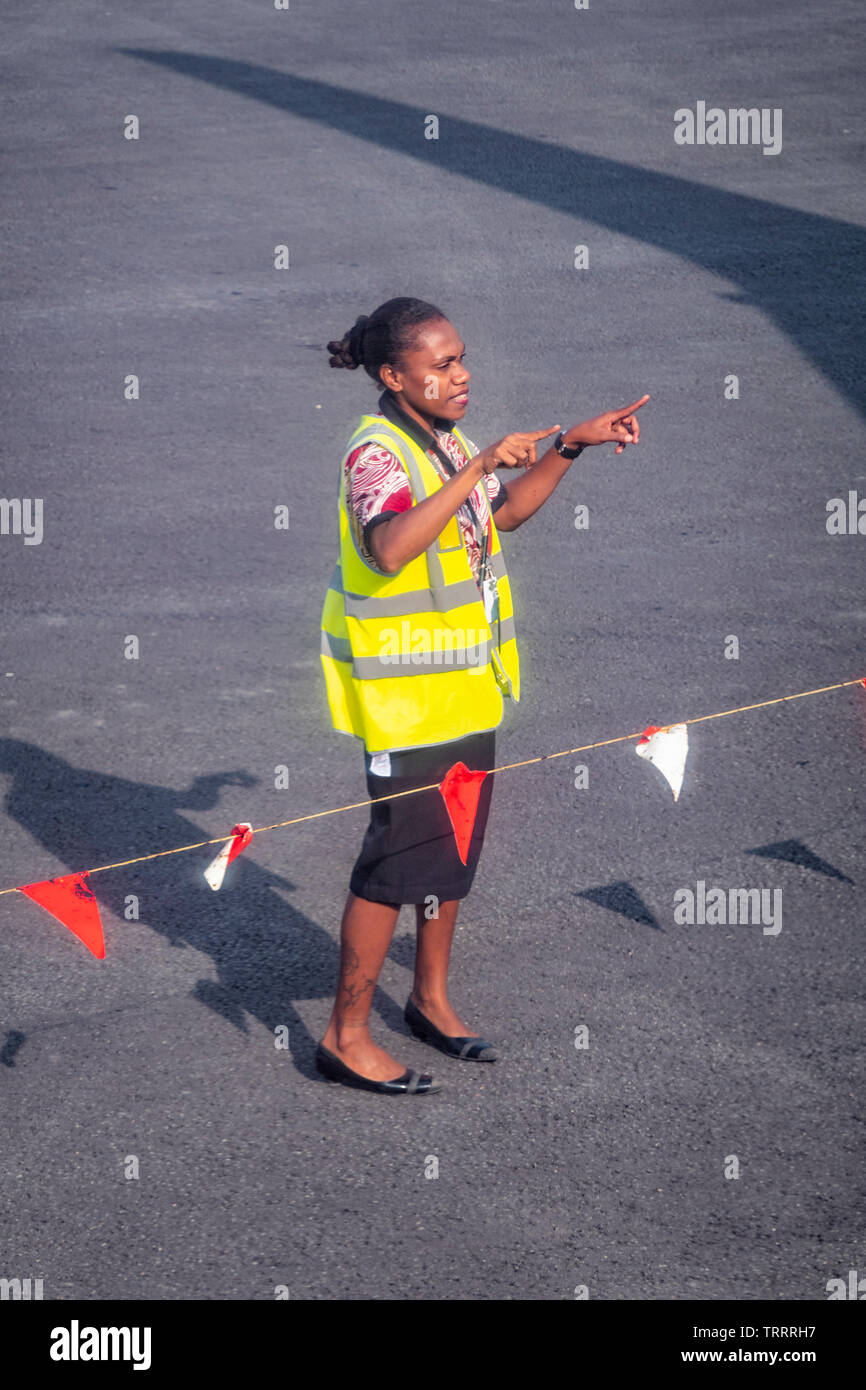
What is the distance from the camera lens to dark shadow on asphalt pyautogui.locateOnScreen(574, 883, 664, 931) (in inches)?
206

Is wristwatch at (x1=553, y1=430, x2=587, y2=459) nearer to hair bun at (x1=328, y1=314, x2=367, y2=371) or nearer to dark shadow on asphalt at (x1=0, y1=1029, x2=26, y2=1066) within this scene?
hair bun at (x1=328, y1=314, x2=367, y2=371)

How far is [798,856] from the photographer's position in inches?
218

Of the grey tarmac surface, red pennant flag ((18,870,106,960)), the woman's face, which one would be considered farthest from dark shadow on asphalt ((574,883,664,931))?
the woman's face

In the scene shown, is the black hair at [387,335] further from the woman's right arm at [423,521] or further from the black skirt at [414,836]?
the black skirt at [414,836]

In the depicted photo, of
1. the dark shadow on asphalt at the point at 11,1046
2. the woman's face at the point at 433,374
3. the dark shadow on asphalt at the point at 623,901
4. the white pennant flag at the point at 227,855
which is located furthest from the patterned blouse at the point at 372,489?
the dark shadow on asphalt at the point at 11,1046

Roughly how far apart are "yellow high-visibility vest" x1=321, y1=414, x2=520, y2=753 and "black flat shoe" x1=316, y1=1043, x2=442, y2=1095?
37.5 inches

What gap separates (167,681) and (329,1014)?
2377mm

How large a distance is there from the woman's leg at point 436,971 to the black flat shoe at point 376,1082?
199mm

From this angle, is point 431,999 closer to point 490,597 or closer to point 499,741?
point 490,597

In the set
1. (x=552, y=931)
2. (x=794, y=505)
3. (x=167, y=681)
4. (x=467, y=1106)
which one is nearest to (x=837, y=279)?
(x=794, y=505)

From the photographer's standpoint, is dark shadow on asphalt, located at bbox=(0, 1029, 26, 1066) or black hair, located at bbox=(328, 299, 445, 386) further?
dark shadow on asphalt, located at bbox=(0, 1029, 26, 1066)

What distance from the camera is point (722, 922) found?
522cm

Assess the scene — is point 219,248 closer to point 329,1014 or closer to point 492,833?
point 492,833

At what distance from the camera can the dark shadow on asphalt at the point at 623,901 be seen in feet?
17.2
